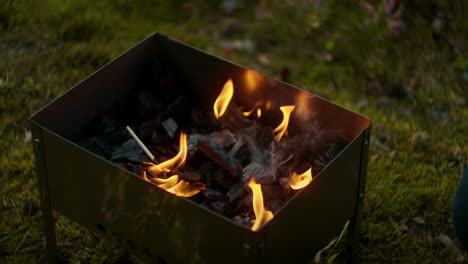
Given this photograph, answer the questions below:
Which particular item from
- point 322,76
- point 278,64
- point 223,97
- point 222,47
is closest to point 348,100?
point 322,76

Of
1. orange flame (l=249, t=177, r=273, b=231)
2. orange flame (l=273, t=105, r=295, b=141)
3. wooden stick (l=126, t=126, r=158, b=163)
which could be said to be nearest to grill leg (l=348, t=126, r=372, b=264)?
orange flame (l=273, t=105, r=295, b=141)

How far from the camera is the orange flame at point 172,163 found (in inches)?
114

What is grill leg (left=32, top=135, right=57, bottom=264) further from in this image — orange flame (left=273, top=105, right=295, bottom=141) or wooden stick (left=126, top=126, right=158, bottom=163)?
orange flame (left=273, top=105, right=295, bottom=141)

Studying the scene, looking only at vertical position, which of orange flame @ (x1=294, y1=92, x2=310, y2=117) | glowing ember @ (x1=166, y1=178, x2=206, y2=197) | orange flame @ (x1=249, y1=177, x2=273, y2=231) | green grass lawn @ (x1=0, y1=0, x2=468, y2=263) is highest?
orange flame @ (x1=294, y1=92, x2=310, y2=117)

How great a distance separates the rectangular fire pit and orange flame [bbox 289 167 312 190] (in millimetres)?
26

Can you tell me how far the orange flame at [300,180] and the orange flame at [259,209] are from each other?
0.51 feet

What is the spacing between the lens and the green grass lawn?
3535 mm

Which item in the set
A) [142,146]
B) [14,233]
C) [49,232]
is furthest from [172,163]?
[14,233]

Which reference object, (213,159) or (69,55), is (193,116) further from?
(69,55)

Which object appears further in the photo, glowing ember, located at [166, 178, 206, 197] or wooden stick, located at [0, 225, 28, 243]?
wooden stick, located at [0, 225, 28, 243]

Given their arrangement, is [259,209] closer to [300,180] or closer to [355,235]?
[300,180]

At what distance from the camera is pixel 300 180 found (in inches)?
111

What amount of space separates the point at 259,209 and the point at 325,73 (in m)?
2.21

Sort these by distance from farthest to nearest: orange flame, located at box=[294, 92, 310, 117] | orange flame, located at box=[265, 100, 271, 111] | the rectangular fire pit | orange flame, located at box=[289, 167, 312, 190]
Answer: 1. orange flame, located at box=[265, 100, 271, 111]
2. orange flame, located at box=[294, 92, 310, 117]
3. orange flame, located at box=[289, 167, 312, 190]
4. the rectangular fire pit
